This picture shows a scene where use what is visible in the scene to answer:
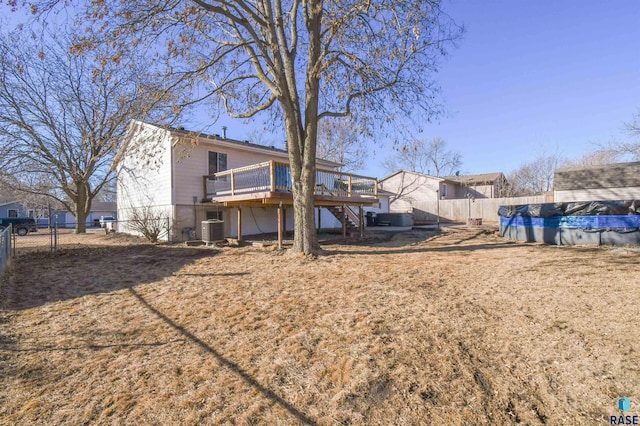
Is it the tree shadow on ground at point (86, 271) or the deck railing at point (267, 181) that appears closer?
the tree shadow on ground at point (86, 271)

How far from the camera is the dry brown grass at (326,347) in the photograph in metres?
2.48

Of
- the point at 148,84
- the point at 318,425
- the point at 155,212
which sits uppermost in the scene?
the point at 148,84

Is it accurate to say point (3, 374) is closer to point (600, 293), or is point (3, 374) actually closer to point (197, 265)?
point (197, 265)

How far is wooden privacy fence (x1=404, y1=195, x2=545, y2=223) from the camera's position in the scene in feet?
82.2

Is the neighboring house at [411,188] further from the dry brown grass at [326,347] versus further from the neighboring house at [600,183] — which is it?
the dry brown grass at [326,347]

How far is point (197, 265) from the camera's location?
303 inches

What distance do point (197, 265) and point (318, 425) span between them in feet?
20.3

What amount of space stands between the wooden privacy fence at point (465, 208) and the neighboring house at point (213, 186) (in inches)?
589

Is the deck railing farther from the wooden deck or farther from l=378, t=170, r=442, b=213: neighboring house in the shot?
l=378, t=170, r=442, b=213: neighboring house

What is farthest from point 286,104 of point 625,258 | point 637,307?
point 625,258

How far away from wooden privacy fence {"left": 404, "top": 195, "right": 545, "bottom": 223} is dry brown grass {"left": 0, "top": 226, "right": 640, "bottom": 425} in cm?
2043

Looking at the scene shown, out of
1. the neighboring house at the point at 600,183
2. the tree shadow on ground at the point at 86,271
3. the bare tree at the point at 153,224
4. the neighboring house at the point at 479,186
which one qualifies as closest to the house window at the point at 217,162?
the bare tree at the point at 153,224

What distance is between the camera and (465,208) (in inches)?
1065

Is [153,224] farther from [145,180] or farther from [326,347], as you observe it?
[326,347]
